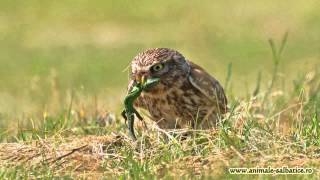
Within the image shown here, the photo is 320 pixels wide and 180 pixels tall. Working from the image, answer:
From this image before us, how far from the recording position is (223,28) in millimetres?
26516

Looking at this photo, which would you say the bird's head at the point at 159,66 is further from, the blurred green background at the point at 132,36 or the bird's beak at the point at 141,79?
the blurred green background at the point at 132,36

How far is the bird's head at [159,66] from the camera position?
31.0ft

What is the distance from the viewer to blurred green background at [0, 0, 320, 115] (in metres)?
21.6

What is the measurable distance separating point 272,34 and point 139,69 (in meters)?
16.2

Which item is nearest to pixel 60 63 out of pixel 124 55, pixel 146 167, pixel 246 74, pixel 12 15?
pixel 124 55

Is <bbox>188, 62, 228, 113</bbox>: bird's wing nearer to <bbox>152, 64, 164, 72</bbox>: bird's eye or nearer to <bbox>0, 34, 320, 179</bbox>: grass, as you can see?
<bbox>0, 34, 320, 179</bbox>: grass

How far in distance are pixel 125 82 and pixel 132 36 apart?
629 cm

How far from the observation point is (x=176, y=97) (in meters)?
9.74

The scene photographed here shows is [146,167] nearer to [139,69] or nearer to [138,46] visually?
[139,69]

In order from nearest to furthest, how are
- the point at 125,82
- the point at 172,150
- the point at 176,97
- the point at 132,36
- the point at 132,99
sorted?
the point at 172,150 < the point at 132,99 < the point at 176,97 < the point at 125,82 < the point at 132,36

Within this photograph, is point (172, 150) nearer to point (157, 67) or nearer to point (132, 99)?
point (132, 99)

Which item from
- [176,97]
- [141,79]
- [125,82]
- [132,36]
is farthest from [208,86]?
[132,36]

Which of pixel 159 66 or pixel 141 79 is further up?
pixel 159 66

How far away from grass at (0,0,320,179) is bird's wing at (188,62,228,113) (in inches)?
10.0
